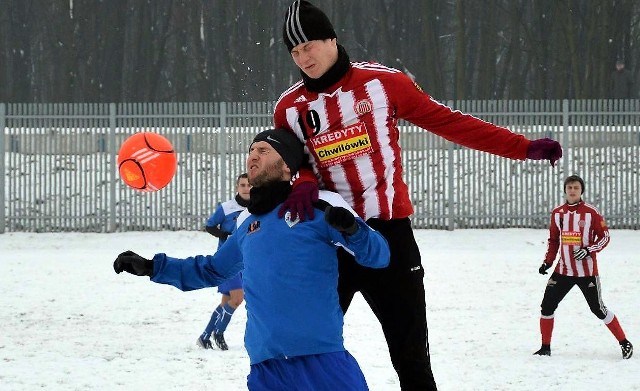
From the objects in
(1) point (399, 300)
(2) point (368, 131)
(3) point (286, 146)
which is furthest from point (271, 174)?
(1) point (399, 300)

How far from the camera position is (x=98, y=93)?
3962cm

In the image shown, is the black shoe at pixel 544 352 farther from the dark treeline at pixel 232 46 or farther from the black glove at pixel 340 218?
the dark treeline at pixel 232 46

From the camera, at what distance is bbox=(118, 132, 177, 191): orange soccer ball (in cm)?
1304

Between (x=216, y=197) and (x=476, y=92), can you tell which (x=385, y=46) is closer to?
(x=476, y=92)

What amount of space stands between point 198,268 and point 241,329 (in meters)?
6.51

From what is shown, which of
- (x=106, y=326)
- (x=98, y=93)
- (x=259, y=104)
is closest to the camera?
(x=106, y=326)

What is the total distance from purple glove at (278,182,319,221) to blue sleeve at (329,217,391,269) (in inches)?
5.0

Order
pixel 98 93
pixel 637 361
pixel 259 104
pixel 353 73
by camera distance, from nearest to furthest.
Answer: pixel 353 73
pixel 637 361
pixel 259 104
pixel 98 93

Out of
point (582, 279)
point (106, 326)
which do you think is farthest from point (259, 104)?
point (582, 279)

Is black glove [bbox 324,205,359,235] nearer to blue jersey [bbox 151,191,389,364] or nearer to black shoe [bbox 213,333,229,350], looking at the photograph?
blue jersey [bbox 151,191,389,364]

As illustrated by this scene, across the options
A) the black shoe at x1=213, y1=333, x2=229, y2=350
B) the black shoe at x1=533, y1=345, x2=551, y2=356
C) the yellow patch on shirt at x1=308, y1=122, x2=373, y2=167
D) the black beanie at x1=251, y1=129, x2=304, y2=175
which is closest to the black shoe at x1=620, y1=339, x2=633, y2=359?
the black shoe at x1=533, y1=345, x2=551, y2=356

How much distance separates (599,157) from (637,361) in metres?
11.1

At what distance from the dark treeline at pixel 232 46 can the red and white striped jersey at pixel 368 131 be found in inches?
1238

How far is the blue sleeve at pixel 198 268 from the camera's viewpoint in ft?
15.6
